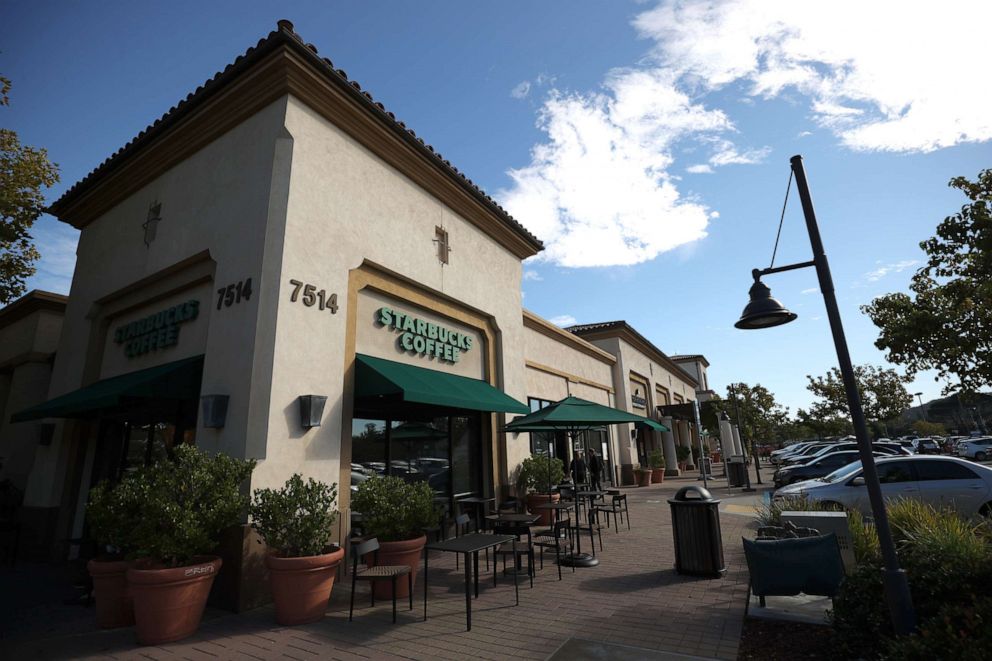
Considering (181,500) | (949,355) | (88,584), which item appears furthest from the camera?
(949,355)

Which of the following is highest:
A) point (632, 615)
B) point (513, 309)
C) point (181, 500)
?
point (513, 309)

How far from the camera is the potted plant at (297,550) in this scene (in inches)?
230

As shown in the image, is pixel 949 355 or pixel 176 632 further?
pixel 949 355

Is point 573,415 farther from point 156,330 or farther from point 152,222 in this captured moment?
point 152,222

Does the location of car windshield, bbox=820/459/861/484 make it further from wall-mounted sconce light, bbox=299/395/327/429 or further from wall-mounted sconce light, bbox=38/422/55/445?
wall-mounted sconce light, bbox=38/422/55/445

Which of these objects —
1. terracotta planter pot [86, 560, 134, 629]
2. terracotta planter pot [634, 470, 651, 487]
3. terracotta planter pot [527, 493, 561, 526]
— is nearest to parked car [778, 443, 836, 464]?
terracotta planter pot [634, 470, 651, 487]

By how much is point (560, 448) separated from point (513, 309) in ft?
21.8

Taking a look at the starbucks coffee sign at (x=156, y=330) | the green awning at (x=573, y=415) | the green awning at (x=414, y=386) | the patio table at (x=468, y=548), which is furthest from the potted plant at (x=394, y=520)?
the starbucks coffee sign at (x=156, y=330)

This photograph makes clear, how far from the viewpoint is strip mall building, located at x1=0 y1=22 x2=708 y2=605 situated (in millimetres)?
7566

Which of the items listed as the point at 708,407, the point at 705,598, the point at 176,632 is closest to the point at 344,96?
the point at 176,632

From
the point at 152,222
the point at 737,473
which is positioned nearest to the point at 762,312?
the point at 152,222

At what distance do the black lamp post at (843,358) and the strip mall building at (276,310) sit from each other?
5.36 meters

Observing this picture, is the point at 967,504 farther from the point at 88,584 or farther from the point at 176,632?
the point at 88,584

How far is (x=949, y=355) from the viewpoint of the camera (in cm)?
1562
